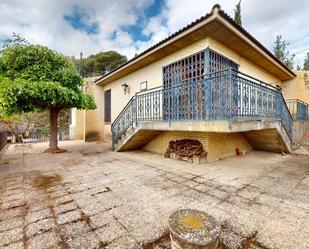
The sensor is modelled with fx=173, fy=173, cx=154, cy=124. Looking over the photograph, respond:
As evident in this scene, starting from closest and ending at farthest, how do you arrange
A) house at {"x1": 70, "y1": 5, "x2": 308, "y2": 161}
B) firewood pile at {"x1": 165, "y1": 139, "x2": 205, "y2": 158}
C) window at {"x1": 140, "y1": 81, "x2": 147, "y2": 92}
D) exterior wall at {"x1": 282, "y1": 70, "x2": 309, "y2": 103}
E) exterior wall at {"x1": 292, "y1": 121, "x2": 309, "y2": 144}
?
house at {"x1": 70, "y1": 5, "x2": 308, "y2": 161} → firewood pile at {"x1": 165, "y1": 139, "x2": 205, "y2": 158} → window at {"x1": 140, "y1": 81, "x2": 147, "y2": 92} → exterior wall at {"x1": 292, "y1": 121, "x2": 309, "y2": 144} → exterior wall at {"x1": 282, "y1": 70, "x2": 309, "y2": 103}

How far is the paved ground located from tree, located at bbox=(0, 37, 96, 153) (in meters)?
2.56

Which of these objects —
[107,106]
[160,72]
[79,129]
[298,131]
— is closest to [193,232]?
[160,72]

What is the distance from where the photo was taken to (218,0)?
4.31m

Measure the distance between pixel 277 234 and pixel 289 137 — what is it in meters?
6.53

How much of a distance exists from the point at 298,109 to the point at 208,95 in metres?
7.85

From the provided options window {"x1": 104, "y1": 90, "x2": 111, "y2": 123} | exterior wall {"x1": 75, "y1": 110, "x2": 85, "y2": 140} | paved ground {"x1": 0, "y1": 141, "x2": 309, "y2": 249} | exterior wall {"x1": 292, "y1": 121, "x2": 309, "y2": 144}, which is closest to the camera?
paved ground {"x1": 0, "y1": 141, "x2": 309, "y2": 249}

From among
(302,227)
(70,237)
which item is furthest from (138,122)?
(302,227)

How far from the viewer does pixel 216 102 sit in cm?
472

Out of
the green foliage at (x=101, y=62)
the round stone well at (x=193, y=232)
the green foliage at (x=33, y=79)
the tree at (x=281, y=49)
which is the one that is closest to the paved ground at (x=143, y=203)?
the round stone well at (x=193, y=232)

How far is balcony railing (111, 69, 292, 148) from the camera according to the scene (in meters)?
4.27

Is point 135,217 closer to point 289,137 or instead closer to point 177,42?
point 177,42

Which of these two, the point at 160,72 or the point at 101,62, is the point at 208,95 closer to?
the point at 160,72

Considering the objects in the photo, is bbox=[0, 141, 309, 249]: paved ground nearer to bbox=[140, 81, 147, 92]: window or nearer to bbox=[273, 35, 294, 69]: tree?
bbox=[140, 81, 147, 92]: window

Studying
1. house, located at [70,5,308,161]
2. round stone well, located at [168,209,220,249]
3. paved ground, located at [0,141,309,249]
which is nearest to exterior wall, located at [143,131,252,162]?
house, located at [70,5,308,161]
